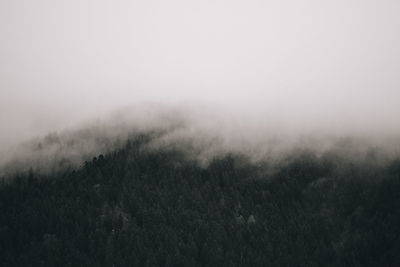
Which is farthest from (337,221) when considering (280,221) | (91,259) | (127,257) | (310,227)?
(91,259)

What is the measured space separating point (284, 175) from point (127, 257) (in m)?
83.1

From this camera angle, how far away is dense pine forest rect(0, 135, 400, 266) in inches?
5965

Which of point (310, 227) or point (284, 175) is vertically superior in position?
point (284, 175)

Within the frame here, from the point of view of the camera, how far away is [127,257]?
15250 centimetres

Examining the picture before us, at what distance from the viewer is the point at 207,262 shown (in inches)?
5965

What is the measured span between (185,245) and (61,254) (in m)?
45.2

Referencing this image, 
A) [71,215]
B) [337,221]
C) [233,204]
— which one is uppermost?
[71,215]

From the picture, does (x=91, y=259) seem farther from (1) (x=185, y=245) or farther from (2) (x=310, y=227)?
(2) (x=310, y=227)

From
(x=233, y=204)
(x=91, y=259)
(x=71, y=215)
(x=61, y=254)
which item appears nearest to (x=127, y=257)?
(x=91, y=259)

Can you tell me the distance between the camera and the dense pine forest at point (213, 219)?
497 feet

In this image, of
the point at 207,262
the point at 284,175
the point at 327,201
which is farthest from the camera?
the point at 284,175

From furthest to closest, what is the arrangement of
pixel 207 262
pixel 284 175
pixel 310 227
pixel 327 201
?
1. pixel 284 175
2. pixel 327 201
3. pixel 310 227
4. pixel 207 262

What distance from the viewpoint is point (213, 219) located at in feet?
563

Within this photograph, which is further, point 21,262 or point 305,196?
point 305,196
